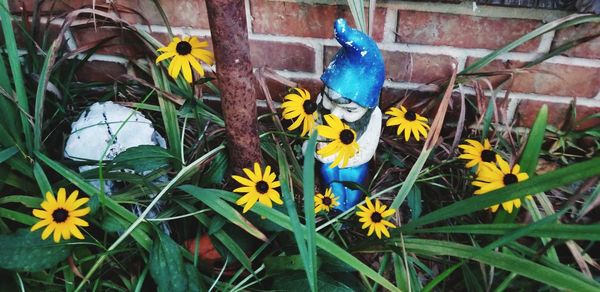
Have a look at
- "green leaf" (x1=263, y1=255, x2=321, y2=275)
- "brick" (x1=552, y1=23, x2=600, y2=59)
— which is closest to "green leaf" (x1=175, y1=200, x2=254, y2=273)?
"green leaf" (x1=263, y1=255, x2=321, y2=275)

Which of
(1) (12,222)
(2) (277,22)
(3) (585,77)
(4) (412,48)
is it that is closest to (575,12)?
(3) (585,77)

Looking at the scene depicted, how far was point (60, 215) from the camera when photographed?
75 cm

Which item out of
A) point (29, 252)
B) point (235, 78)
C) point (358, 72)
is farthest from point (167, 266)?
point (358, 72)

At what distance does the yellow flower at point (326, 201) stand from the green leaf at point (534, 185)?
221 millimetres

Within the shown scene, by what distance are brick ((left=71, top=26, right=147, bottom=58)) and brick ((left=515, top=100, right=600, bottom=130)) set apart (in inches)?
36.3

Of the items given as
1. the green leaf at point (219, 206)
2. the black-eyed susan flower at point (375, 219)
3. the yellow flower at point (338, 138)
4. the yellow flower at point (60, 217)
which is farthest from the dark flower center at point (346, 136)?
the yellow flower at point (60, 217)

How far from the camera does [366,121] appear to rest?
87cm

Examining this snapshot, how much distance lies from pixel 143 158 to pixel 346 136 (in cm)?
38

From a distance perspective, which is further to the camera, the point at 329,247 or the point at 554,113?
the point at 554,113

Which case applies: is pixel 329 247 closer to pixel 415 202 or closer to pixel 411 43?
pixel 415 202

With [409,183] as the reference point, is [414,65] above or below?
above

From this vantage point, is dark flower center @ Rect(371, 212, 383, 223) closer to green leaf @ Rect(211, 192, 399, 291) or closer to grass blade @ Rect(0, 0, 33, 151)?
green leaf @ Rect(211, 192, 399, 291)

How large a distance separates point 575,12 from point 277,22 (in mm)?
A: 612

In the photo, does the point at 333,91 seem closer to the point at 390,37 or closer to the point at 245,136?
the point at 245,136
